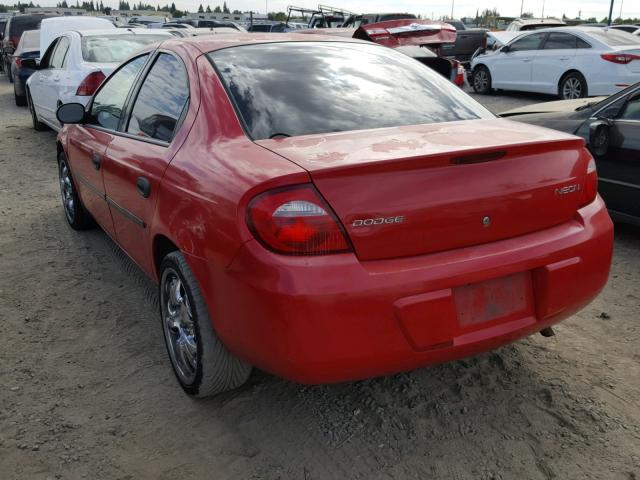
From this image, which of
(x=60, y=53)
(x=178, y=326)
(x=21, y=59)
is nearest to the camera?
(x=178, y=326)

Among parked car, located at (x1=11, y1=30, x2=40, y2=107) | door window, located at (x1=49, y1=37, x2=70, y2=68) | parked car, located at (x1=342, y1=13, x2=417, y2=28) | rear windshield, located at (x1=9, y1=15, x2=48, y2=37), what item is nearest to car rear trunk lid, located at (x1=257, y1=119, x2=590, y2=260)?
door window, located at (x1=49, y1=37, x2=70, y2=68)

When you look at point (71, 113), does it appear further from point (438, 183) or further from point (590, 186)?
point (590, 186)

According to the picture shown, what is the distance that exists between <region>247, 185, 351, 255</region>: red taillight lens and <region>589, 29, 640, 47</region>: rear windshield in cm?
1174

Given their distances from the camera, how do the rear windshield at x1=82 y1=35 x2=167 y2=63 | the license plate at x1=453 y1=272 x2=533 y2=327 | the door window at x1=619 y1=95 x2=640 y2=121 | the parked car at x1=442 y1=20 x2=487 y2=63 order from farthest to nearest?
the parked car at x1=442 y1=20 x2=487 y2=63 < the rear windshield at x1=82 y1=35 x2=167 y2=63 < the door window at x1=619 y1=95 x2=640 y2=121 < the license plate at x1=453 y1=272 x2=533 y2=327

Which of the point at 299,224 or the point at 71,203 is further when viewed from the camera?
the point at 71,203

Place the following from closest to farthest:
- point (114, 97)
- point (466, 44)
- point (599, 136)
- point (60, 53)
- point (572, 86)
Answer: point (114, 97) → point (599, 136) → point (60, 53) → point (572, 86) → point (466, 44)

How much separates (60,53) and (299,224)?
8.22 m

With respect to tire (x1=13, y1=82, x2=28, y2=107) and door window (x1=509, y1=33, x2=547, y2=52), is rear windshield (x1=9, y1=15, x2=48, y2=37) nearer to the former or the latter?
tire (x1=13, y1=82, x2=28, y2=107)

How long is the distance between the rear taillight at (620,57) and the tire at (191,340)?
10.7 metres

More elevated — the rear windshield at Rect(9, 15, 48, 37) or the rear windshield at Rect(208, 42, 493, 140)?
the rear windshield at Rect(9, 15, 48, 37)

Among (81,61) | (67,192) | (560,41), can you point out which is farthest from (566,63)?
(67,192)

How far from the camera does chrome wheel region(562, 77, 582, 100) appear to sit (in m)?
12.3

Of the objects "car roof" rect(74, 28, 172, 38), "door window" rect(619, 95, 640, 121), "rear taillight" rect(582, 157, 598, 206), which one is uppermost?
"car roof" rect(74, 28, 172, 38)

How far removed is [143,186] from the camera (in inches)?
121
